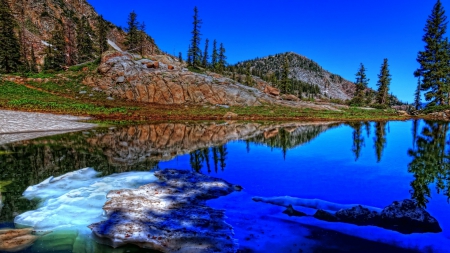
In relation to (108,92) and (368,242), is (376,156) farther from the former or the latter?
(108,92)

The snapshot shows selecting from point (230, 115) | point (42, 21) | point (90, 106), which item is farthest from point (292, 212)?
point (42, 21)

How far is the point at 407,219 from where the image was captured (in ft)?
21.2

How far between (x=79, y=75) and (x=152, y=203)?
183 feet

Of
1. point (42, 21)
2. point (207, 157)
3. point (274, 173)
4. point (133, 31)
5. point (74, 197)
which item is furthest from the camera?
point (42, 21)

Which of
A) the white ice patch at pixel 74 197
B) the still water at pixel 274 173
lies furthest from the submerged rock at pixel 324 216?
the white ice patch at pixel 74 197

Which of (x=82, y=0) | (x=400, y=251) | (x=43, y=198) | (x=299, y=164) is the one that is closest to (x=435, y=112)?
(x=299, y=164)

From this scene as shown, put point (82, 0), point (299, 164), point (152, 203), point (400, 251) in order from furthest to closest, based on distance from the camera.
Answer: point (82, 0), point (299, 164), point (152, 203), point (400, 251)

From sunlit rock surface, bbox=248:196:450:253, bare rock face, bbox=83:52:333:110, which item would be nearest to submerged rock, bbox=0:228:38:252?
sunlit rock surface, bbox=248:196:450:253

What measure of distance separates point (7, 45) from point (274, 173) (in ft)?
243

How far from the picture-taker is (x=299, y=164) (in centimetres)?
1327

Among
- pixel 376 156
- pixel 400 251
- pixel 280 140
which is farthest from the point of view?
pixel 280 140

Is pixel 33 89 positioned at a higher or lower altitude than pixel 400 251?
higher

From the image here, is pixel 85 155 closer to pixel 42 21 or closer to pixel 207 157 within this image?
pixel 207 157

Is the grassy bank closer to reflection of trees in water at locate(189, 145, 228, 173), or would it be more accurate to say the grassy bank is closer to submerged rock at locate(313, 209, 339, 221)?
reflection of trees in water at locate(189, 145, 228, 173)
